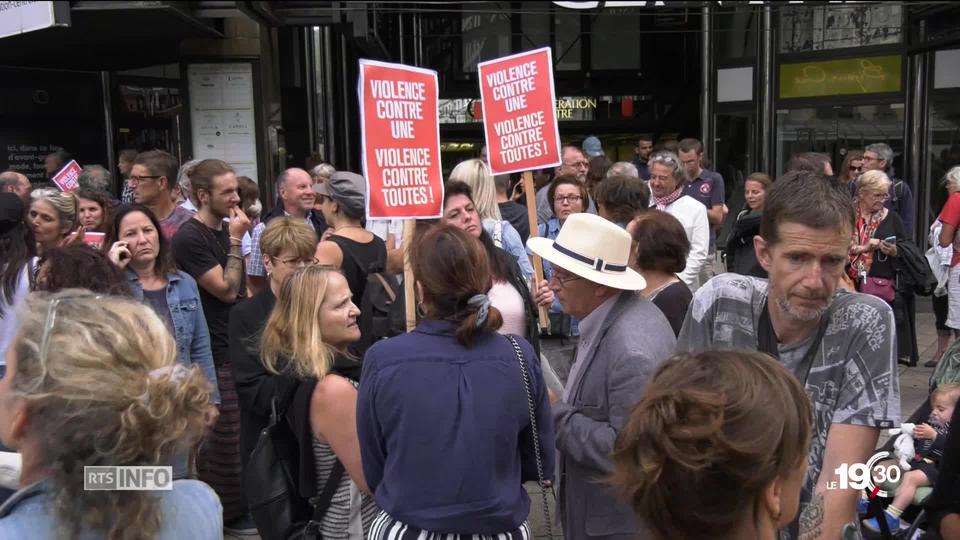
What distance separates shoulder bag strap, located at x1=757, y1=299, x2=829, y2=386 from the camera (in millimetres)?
2453

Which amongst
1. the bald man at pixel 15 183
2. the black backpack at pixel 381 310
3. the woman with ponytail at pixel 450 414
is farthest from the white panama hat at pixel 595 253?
the bald man at pixel 15 183

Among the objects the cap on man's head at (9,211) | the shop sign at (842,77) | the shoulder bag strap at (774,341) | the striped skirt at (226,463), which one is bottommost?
the striped skirt at (226,463)

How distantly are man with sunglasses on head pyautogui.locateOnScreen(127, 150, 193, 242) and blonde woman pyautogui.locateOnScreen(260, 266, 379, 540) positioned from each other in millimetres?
2804

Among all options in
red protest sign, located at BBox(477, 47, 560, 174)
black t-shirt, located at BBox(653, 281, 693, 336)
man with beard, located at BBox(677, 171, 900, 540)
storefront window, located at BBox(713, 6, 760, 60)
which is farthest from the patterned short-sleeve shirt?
storefront window, located at BBox(713, 6, 760, 60)

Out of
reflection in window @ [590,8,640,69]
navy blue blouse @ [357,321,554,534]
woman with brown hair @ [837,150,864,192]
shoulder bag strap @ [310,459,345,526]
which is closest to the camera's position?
navy blue blouse @ [357,321,554,534]

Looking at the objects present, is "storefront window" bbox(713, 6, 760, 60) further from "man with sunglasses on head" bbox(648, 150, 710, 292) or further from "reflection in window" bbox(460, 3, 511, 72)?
"man with sunglasses on head" bbox(648, 150, 710, 292)

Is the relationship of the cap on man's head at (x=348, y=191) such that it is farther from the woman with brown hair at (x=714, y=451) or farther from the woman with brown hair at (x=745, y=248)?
the woman with brown hair at (x=714, y=451)

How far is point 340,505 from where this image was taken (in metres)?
3.31

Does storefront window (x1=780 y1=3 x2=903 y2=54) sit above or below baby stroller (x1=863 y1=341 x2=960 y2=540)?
above

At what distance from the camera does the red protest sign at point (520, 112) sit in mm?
5691

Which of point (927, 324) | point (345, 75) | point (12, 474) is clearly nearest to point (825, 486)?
point (12, 474)

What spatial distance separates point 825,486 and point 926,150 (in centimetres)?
1151

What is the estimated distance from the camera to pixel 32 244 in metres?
4.28

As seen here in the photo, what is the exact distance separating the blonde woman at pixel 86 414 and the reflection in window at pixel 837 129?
12943 millimetres
